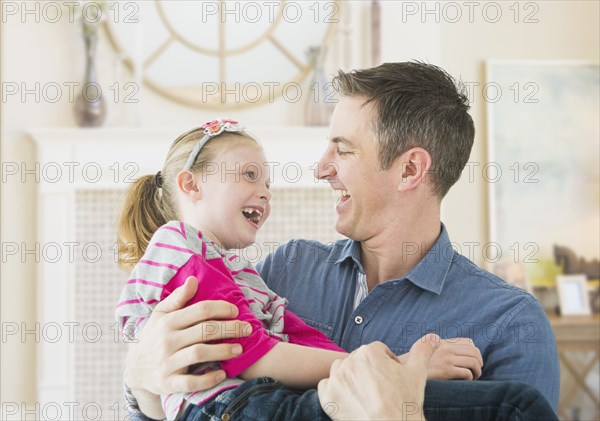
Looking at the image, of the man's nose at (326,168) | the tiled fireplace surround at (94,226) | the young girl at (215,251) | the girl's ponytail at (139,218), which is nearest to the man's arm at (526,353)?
the young girl at (215,251)

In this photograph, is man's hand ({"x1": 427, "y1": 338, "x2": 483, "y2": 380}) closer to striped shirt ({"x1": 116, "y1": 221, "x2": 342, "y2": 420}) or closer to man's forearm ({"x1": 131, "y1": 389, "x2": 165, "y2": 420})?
striped shirt ({"x1": 116, "y1": 221, "x2": 342, "y2": 420})

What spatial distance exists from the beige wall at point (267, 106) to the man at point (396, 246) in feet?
5.46

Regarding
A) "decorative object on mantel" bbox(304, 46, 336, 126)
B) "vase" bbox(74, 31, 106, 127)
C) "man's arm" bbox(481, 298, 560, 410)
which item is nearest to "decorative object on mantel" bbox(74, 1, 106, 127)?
"vase" bbox(74, 31, 106, 127)

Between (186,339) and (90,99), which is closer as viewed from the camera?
(186,339)

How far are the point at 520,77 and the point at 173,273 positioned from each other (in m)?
2.53

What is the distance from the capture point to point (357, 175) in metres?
1.70

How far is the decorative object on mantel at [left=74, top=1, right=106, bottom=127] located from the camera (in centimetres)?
384

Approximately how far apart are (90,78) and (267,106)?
2.91 ft

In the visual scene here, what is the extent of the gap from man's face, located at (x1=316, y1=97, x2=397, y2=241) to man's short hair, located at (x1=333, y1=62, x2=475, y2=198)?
0.08 feet

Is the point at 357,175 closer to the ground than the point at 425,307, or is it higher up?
higher up

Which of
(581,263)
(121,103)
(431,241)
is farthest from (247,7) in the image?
(431,241)

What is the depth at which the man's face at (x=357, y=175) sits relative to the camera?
1.70 meters

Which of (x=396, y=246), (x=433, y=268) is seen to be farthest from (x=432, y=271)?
(x=396, y=246)

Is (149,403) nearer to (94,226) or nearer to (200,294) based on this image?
(200,294)
